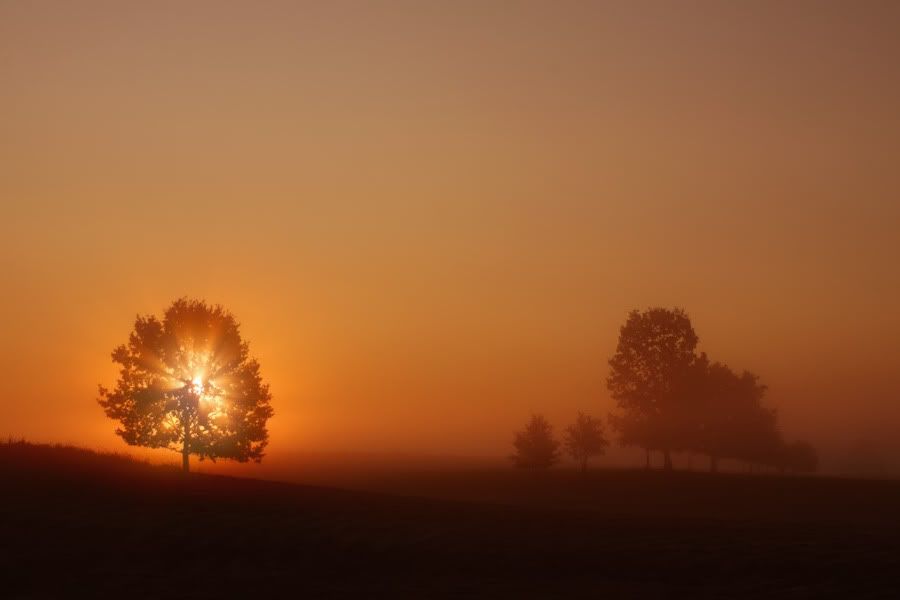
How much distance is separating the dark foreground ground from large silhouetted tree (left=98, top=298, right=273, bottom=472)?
46.3 feet

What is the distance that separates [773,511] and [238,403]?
36770 millimetres

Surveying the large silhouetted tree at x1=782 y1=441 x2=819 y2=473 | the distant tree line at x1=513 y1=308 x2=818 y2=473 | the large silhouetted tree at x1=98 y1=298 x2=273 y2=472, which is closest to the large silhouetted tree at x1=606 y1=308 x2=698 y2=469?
the distant tree line at x1=513 y1=308 x2=818 y2=473

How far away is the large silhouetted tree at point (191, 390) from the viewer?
5975 centimetres

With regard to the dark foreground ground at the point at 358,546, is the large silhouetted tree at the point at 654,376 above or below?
above

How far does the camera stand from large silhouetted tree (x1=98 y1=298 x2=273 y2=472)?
5975cm

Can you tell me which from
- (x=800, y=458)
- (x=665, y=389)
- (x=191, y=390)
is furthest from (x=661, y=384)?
(x=800, y=458)

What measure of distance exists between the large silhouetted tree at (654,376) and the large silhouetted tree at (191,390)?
37.8 metres

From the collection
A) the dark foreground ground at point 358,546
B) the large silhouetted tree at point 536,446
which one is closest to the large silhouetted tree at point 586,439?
the large silhouetted tree at point 536,446

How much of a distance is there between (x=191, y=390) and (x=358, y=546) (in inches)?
1330

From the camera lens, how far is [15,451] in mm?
44375

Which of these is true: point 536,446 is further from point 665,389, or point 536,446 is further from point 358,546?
point 358,546

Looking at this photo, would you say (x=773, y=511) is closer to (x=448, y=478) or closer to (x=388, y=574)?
(x=388, y=574)

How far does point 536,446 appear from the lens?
106125mm

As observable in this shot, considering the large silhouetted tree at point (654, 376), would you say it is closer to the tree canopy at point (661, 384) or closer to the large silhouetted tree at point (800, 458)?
the tree canopy at point (661, 384)
